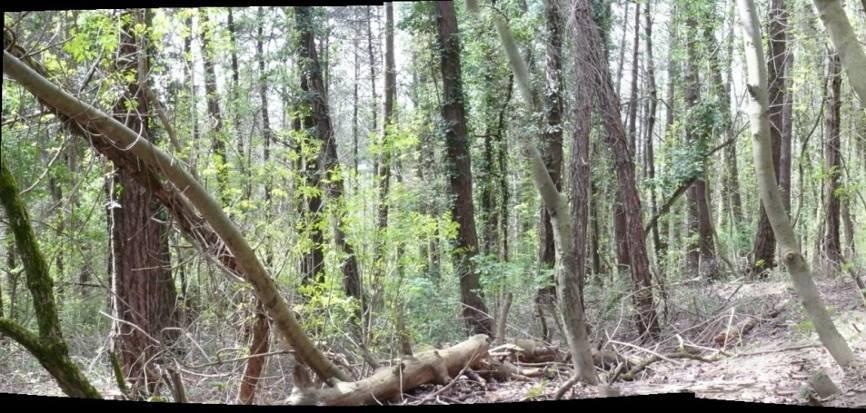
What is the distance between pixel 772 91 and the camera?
4441mm

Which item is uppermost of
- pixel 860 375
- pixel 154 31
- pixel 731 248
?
pixel 154 31

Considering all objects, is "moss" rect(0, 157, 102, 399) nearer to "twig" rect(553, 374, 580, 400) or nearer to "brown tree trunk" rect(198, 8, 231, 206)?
"brown tree trunk" rect(198, 8, 231, 206)

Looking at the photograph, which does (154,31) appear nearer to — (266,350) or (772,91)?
(266,350)

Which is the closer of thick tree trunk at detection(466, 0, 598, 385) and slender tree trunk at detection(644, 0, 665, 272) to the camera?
thick tree trunk at detection(466, 0, 598, 385)

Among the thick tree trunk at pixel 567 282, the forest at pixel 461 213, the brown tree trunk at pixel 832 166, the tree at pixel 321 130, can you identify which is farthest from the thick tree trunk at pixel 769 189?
the tree at pixel 321 130

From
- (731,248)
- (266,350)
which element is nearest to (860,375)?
(731,248)

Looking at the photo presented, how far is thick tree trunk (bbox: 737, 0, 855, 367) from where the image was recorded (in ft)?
9.59

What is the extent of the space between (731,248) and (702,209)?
41 centimetres

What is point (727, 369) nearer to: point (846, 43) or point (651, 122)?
point (846, 43)

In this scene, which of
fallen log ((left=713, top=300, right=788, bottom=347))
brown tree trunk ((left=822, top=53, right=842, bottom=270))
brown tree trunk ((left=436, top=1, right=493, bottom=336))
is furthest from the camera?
brown tree trunk ((left=436, top=1, right=493, bottom=336))

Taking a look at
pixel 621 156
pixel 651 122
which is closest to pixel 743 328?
pixel 621 156

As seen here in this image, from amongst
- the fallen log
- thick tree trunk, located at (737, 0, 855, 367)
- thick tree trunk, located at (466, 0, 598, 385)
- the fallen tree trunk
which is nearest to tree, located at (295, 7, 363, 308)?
the fallen tree trunk

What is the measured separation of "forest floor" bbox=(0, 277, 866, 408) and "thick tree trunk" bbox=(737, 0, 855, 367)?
128mm

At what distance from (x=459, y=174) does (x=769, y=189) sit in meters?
2.40
